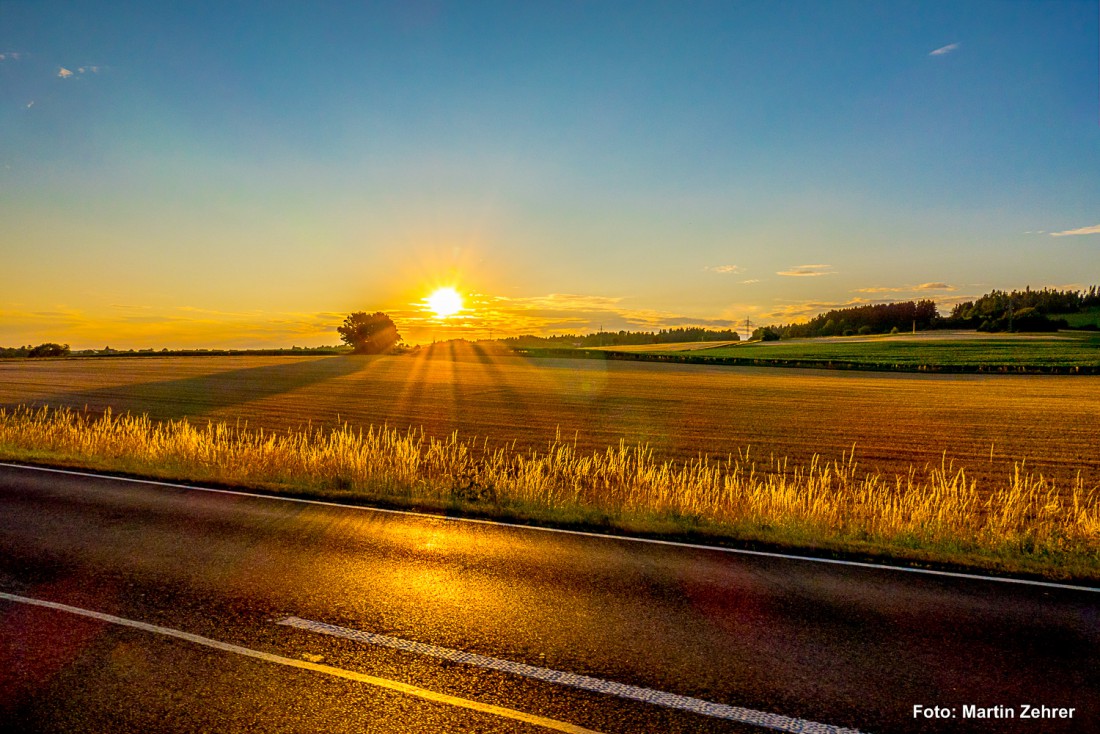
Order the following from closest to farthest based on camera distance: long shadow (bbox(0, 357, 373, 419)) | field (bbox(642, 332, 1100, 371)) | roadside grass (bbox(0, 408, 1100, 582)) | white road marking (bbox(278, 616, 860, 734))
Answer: white road marking (bbox(278, 616, 860, 734)) → roadside grass (bbox(0, 408, 1100, 582)) → long shadow (bbox(0, 357, 373, 419)) → field (bbox(642, 332, 1100, 371))

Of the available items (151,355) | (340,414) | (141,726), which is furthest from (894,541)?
(151,355)

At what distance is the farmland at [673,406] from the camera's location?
85.6 feet

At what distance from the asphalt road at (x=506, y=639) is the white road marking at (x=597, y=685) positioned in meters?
0.02

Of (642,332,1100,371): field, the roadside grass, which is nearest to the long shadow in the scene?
the roadside grass

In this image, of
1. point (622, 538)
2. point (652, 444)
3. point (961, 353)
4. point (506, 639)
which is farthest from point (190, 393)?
point (961, 353)

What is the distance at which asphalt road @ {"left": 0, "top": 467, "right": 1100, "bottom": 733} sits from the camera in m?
4.75

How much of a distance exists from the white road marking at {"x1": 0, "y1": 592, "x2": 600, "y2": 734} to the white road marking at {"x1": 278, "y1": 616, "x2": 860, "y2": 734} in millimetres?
511

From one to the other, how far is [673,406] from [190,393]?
3424 centimetres

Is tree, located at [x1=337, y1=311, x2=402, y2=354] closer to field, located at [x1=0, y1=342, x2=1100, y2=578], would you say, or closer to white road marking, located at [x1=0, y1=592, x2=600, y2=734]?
field, located at [x1=0, y1=342, x2=1100, y2=578]

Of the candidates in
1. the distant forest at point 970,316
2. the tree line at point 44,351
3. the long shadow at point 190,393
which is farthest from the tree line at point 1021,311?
the tree line at point 44,351

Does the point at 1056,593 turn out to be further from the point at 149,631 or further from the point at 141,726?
the point at 149,631

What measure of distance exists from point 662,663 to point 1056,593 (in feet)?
16.3

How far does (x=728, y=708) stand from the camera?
187 inches

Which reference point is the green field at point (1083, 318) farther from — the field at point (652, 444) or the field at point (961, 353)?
the field at point (652, 444)
